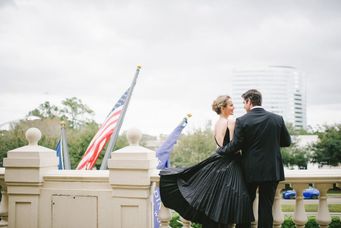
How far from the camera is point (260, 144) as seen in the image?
12.2ft

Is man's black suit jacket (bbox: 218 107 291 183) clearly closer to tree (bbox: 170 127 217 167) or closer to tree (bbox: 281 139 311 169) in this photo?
tree (bbox: 170 127 217 167)

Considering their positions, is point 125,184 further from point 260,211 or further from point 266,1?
point 266,1

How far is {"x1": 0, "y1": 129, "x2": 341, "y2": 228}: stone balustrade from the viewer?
3.88m

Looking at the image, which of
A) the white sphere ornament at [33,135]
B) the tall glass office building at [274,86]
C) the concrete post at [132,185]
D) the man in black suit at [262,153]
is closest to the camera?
the man in black suit at [262,153]

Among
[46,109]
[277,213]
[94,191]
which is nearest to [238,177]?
[277,213]

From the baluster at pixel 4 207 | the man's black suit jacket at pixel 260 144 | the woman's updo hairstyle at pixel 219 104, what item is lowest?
the baluster at pixel 4 207

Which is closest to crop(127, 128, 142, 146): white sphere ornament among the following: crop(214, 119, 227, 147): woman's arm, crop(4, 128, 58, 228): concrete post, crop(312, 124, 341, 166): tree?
crop(214, 119, 227, 147): woman's arm

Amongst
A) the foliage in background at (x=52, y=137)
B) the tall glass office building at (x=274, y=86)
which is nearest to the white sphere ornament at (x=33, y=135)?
the foliage in background at (x=52, y=137)

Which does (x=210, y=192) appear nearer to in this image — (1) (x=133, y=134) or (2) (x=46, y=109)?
(1) (x=133, y=134)

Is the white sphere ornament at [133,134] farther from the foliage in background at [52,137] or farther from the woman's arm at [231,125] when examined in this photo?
the foliage in background at [52,137]

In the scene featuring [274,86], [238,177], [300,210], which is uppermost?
[274,86]

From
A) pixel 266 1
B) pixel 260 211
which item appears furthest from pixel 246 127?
pixel 266 1

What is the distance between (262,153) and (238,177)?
0.38 meters

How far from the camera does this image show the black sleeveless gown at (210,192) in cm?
369
